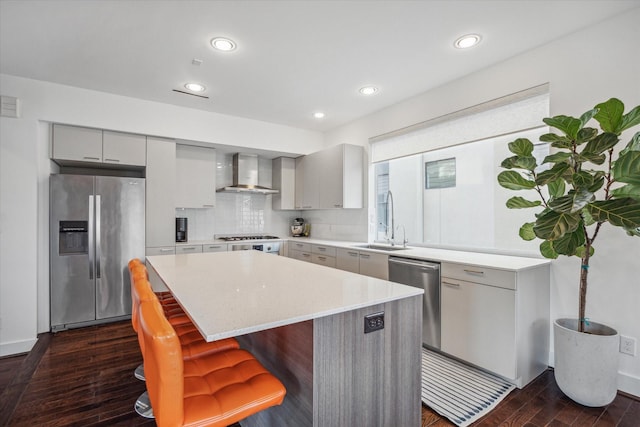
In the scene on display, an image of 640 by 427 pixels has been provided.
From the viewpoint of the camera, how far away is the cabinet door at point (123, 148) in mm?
3566

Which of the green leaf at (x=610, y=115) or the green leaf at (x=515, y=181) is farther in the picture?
the green leaf at (x=515, y=181)

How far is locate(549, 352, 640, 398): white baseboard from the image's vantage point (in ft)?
6.96

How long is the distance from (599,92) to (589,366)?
6.27 ft

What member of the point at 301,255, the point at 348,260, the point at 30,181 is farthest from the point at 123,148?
the point at 348,260

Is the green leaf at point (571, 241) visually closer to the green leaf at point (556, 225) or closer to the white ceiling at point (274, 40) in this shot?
the green leaf at point (556, 225)

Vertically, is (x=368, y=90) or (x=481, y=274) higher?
(x=368, y=90)

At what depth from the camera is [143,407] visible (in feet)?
6.65

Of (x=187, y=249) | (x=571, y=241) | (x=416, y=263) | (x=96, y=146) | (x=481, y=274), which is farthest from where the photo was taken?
(x=187, y=249)

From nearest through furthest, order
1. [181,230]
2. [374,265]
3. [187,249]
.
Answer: [374,265] < [187,249] < [181,230]

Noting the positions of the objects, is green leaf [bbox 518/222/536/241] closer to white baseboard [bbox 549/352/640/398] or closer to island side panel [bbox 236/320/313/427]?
white baseboard [bbox 549/352/640/398]

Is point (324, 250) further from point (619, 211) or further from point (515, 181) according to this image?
point (619, 211)

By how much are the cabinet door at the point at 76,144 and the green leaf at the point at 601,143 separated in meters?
4.43

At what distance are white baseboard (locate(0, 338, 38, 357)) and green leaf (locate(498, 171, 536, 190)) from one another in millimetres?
4483

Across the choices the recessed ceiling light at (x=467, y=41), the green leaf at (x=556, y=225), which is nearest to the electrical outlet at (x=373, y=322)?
the green leaf at (x=556, y=225)
